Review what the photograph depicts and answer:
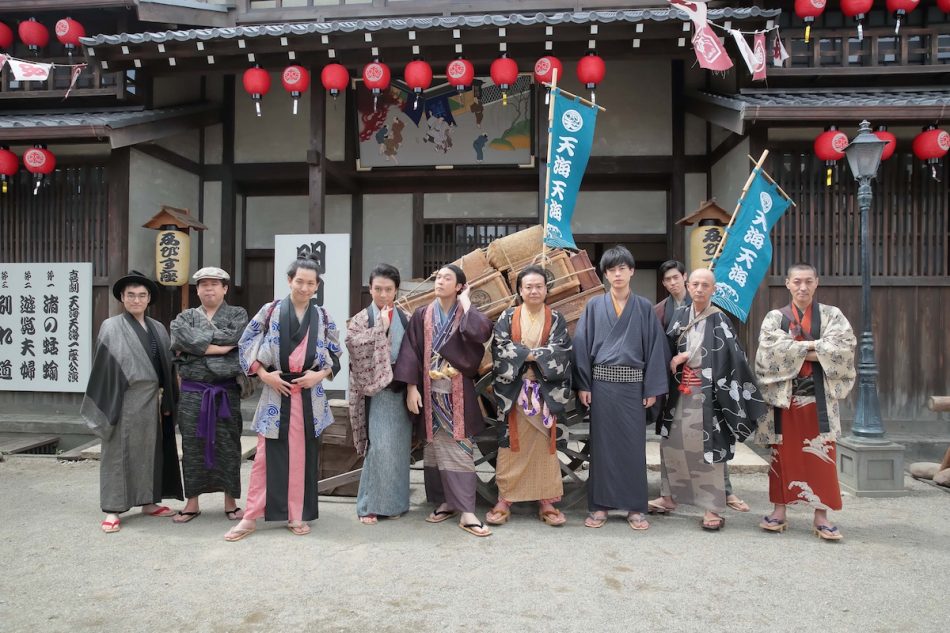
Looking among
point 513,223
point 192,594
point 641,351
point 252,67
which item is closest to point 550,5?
point 513,223

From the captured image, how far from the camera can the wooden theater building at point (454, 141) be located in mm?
7199

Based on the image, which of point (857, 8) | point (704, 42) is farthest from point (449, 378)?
point (857, 8)

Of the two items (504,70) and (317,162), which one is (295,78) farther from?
(504,70)

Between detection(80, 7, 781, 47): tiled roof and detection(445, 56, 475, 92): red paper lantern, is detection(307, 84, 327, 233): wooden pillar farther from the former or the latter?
detection(445, 56, 475, 92): red paper lantern

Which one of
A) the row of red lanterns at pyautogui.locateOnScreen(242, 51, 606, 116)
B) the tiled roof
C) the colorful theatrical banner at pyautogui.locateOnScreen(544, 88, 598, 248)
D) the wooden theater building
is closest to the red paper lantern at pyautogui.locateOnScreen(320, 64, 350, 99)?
the row of red lanterns at pyautogui.locateOnScreen(242, 51, 606, 116)

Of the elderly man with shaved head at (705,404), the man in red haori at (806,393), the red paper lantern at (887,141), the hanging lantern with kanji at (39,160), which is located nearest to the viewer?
the man in red haori at (806,393)

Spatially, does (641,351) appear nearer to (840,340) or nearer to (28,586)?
(840,340)

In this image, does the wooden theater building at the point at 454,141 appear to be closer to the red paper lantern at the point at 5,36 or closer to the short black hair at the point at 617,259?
the red paper lantern at the point at 5,36

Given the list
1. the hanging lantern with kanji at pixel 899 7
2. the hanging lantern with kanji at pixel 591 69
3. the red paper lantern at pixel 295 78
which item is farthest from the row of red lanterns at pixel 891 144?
the red paper lantern at pixel 295 78

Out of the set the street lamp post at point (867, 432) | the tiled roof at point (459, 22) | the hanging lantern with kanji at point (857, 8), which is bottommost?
the street lamp post at point (867, 432)

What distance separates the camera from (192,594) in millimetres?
3145

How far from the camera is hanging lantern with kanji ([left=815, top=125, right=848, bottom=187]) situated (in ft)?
22.2

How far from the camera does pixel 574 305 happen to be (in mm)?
4781

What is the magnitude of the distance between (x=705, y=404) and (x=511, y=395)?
137cm
